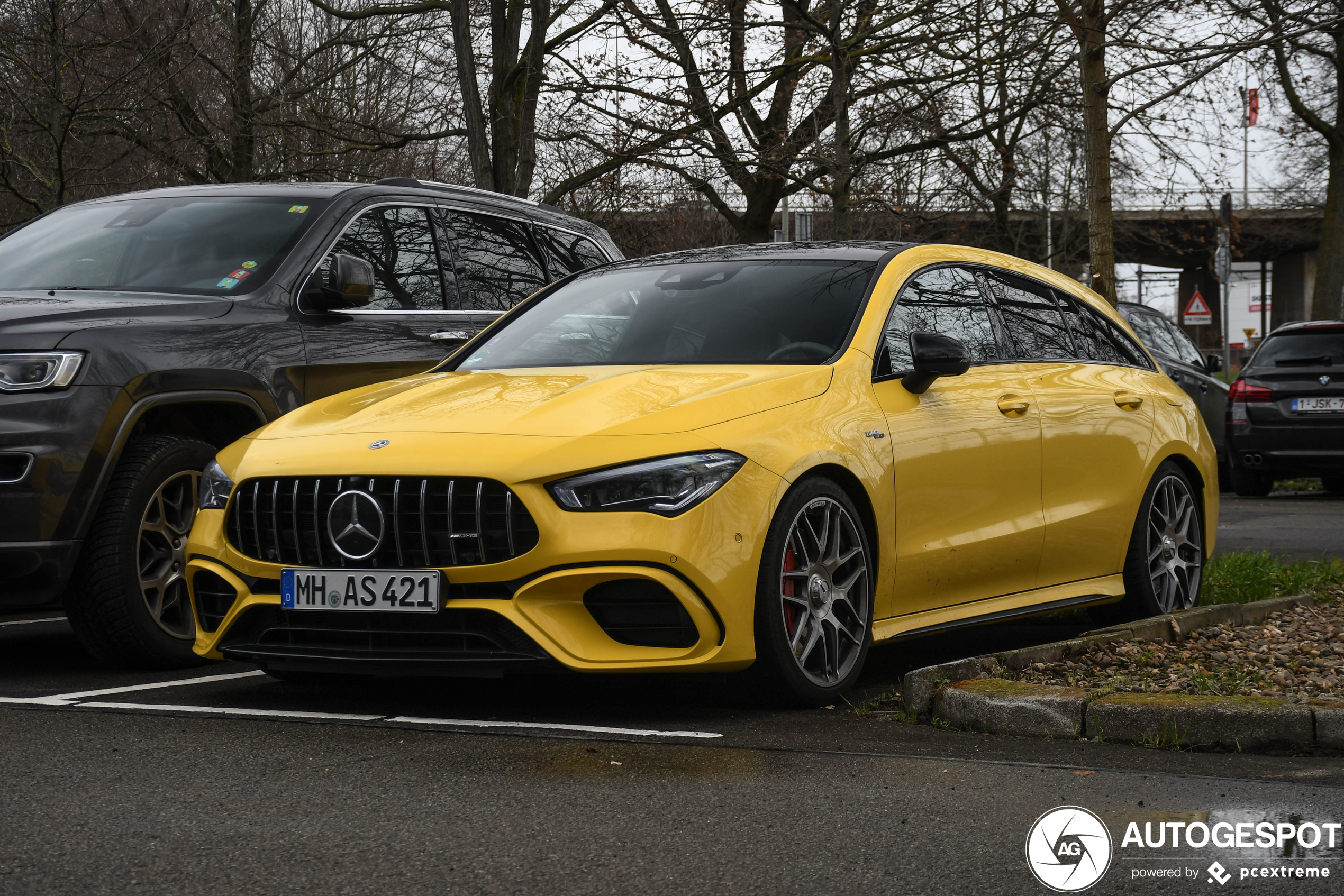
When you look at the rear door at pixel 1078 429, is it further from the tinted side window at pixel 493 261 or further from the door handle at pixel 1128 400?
the tinted side window at pixel 493 261

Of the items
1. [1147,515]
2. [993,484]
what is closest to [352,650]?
[993,484]

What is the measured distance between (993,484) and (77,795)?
139 inches

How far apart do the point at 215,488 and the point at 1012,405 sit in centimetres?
299

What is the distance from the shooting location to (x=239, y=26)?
22.0 metres

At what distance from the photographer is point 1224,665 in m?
6.09

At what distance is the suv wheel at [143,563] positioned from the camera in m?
6.11

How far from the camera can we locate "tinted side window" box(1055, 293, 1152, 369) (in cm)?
745

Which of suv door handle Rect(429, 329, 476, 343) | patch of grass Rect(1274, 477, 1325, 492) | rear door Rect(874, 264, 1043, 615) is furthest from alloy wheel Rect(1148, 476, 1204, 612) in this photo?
patch of grass Rect(1274, 477, 1325, 492)

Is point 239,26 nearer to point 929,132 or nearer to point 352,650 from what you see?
point 929,132

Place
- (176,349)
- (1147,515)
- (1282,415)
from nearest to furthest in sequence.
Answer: (176,349)
(1147,515)
(1282,415)

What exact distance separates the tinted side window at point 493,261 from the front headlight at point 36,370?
2541 millimetres

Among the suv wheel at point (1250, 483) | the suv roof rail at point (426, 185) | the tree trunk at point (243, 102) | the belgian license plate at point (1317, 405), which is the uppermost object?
the tree trunk at point (243, 102)

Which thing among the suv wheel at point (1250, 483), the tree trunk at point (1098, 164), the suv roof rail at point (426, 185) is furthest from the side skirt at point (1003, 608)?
the suv wheel at point (1250, 483)

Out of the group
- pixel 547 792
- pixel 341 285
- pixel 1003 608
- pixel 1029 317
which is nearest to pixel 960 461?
pixel 1003 608
